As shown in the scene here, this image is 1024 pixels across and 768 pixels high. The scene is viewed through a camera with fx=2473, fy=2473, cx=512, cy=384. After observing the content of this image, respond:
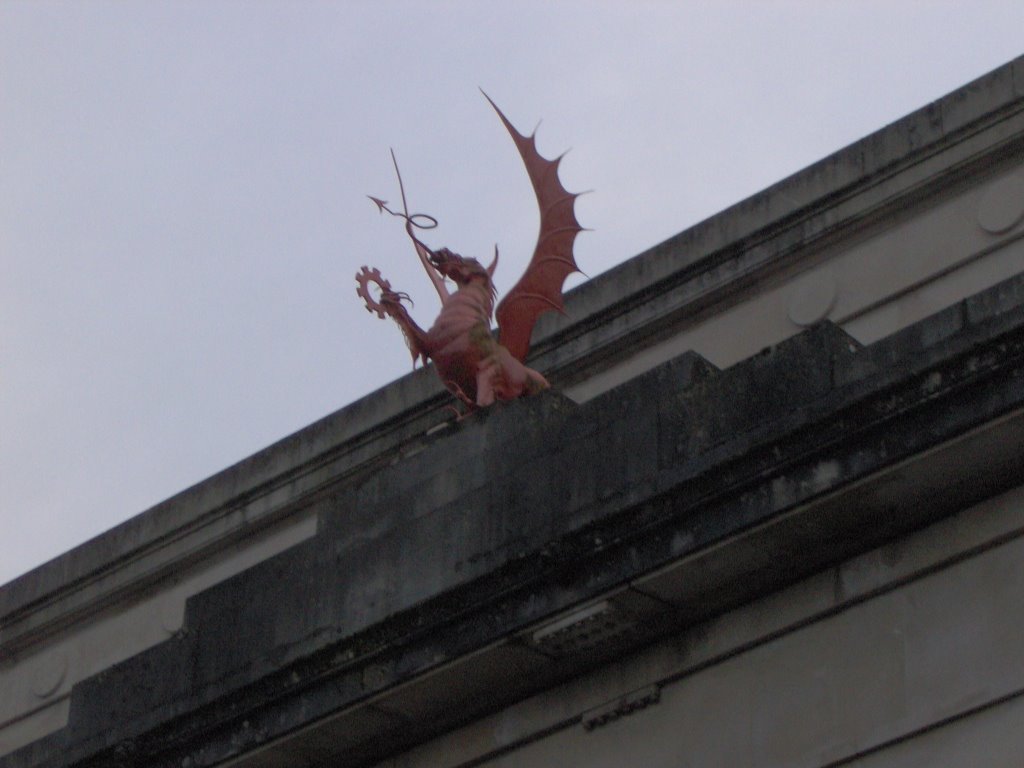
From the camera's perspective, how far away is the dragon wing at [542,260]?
17938 millimetres

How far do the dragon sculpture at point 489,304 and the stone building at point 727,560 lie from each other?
0.69 metres

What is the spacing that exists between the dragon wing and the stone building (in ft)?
5.23

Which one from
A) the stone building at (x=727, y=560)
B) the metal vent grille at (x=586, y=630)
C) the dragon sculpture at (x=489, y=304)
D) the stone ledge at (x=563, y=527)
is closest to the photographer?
the stone building at (x=727, y=560)

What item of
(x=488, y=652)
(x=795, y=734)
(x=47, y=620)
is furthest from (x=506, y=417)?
(x=47, y=620)

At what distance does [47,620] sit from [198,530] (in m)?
1.95

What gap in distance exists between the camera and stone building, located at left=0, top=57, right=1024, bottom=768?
13102mm

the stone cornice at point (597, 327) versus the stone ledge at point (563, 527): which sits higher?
the stone cornice at point (597, 327)

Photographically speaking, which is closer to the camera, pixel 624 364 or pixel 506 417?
pixel 506 417

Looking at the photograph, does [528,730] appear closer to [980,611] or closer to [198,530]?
[980,611]

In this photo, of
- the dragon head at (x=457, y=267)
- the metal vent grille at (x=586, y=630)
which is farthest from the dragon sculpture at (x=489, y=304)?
the metal vent grille at (x=586, y=630)

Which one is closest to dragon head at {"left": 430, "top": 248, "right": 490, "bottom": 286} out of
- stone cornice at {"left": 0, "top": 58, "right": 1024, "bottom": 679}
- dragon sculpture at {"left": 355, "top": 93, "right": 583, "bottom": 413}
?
dragon sculpture at {"left": 355, "top": 93, "right": 583, "bottom": 413}

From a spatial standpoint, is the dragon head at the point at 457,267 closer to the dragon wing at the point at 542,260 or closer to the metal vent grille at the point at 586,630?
the dragon wing at the point at 542,260

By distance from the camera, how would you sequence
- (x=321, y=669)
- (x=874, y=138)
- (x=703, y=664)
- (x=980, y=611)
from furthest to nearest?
1. (x=874, y=138)
2. (x=321, y=669)
3. (x=703, y=664)
4. (x=980, y=611)

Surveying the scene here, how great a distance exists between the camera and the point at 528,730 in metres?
14.7
